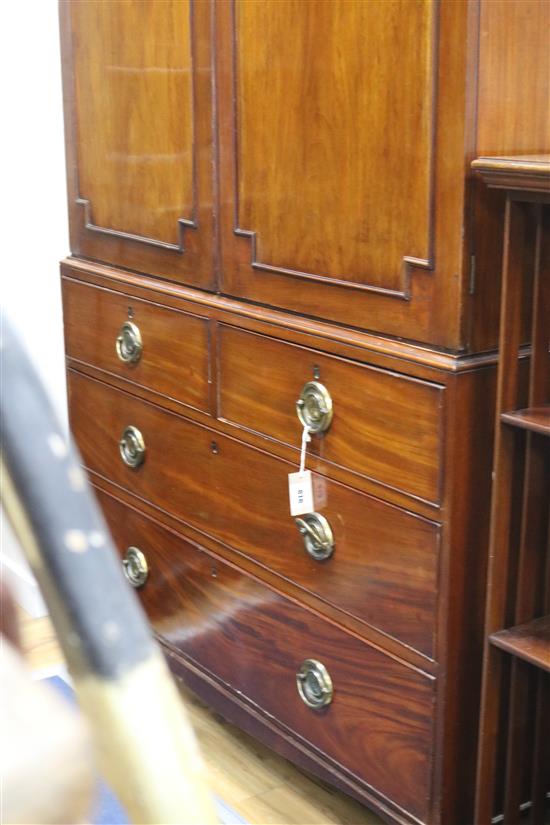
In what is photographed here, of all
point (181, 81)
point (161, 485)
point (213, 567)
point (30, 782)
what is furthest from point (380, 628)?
point (30, 782)

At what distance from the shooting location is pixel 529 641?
136 centimetres

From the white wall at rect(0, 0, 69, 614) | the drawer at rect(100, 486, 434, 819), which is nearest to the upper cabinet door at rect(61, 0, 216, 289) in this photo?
the white wall at rect(0, 0, 69, 614)

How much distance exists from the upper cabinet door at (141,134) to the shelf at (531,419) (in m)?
0.61

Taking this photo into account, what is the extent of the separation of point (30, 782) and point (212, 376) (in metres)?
1.48

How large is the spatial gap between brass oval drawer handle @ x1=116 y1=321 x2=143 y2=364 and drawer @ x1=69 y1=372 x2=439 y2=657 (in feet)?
0.26

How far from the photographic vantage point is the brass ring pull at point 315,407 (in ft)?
4.90

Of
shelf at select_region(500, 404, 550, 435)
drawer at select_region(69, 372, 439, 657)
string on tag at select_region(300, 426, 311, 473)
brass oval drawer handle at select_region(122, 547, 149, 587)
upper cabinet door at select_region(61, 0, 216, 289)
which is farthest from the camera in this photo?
brass oval drawer handle at select_region(122, 547, 149, 587)

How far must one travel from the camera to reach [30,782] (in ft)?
0.89

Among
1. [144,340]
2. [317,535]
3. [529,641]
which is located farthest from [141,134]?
[529,641]

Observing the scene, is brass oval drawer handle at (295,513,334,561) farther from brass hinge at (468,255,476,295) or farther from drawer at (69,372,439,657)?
brass hinge at (468,255,476,295)

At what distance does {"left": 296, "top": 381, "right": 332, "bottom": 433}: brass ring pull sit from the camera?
1494mm

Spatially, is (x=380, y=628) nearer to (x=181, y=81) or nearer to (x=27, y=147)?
(x=181, y=81)

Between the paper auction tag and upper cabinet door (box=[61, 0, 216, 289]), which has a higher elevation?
upper cabinet door (box=[61, 0, 216, 289])

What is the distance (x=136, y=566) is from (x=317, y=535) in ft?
2.06
